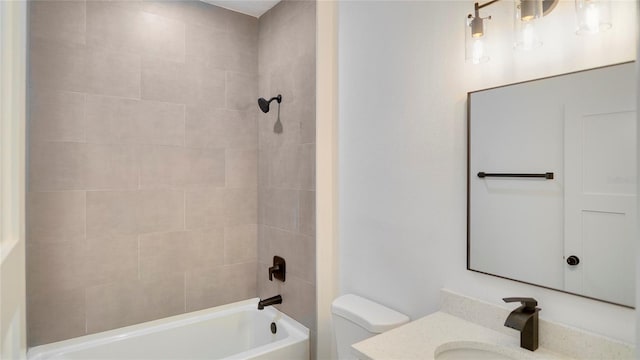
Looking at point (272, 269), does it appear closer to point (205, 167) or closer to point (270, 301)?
point (270, 301)

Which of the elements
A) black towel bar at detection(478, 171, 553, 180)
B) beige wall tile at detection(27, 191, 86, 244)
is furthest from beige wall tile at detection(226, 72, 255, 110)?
black towel bar at detection(478, 171, 553, 180)

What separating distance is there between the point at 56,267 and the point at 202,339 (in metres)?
0.96

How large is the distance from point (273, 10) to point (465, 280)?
83.2 inches

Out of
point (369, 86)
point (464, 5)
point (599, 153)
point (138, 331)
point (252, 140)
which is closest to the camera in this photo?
point (599, 153)

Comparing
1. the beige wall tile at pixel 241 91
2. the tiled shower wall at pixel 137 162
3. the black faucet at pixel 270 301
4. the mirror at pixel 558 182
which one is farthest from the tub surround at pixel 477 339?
the beige wall tile at pixel 241 91

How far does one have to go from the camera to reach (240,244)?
2582 mm

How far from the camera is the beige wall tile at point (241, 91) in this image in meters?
2.51

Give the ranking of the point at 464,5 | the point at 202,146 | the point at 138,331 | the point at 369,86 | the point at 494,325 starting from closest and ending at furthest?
the point at 494,325
the point at 464,5
the point at 369,86
the point at 138,331
the point at 202,146

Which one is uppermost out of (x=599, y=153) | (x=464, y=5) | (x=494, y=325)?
(x=464, y=5)

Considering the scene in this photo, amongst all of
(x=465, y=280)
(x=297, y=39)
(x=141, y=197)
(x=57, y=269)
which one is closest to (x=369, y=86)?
(x=297, y=39)

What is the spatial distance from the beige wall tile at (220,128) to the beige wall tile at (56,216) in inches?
28.7

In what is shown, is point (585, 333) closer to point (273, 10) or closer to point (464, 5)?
point (464, 5)

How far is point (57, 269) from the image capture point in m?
1.97

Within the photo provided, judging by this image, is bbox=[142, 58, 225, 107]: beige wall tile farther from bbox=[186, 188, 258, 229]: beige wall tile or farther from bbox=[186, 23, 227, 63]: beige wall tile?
bbox=[186, 188, 258, 229]: beige wall tile
